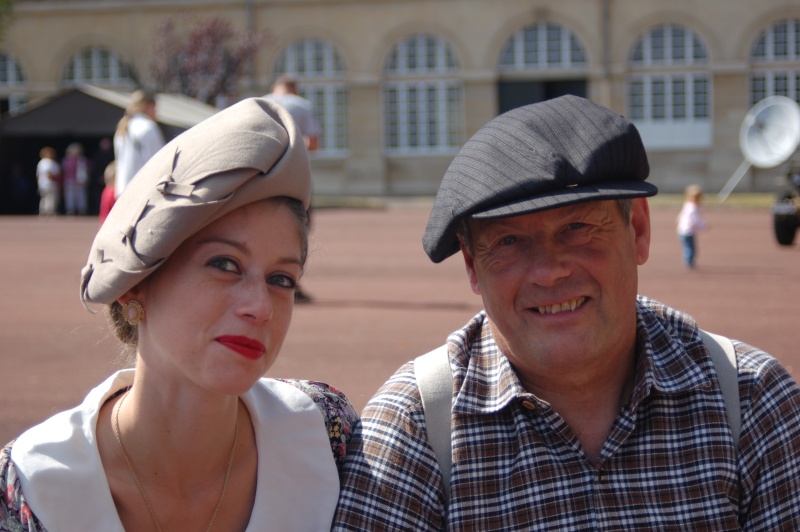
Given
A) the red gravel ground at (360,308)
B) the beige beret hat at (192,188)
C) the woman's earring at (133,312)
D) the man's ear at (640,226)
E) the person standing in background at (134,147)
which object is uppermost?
the beige beret hat at (192,188)

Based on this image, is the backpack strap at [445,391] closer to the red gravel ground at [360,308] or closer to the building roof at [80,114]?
the red gravel ground at [360,308]

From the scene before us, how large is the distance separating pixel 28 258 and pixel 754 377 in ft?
49.8

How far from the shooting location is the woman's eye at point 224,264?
2.55 m

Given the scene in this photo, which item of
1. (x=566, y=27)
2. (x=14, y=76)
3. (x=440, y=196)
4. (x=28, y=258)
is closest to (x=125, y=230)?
(x=440, y=196)

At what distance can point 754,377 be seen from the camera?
2744mm

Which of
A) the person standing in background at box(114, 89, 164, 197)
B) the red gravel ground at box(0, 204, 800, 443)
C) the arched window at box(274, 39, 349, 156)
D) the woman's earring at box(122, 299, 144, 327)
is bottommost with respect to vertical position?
the red gravel ground at box(0, 204, 800, 443)

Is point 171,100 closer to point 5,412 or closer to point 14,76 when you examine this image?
point 14,76

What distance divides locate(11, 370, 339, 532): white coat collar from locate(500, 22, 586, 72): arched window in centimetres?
3416

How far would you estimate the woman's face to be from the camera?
2529 mm

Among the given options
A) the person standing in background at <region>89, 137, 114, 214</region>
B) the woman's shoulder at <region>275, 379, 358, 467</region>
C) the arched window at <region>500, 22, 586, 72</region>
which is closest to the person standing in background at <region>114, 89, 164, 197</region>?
the woman's shoulder at <region>275, 379, 358, 467</region>

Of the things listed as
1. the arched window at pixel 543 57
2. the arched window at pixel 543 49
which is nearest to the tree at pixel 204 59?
the arched window at pixel 543 57

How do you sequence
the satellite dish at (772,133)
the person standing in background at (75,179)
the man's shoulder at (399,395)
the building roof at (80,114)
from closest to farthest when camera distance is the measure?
the man's shoulder at (399,395) → the satellite dish at (772,133) → the building roof at (80,114) → the person standing in background at (75,179)

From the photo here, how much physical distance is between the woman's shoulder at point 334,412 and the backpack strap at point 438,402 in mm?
227

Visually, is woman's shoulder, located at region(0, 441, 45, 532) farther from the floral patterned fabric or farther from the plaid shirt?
the plaid shirt
